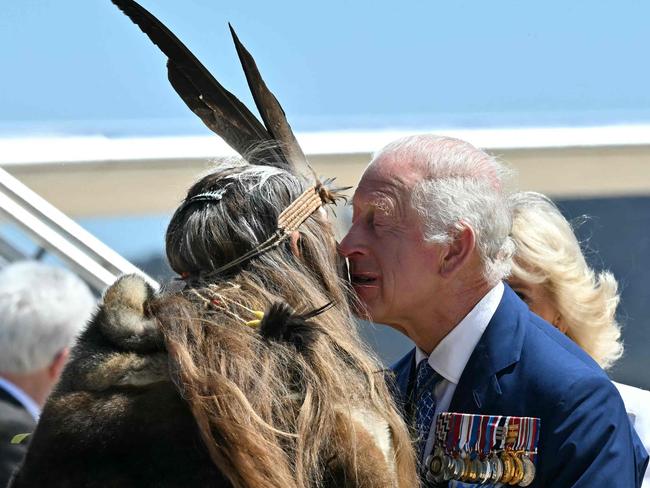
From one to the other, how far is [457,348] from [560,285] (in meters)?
1.09

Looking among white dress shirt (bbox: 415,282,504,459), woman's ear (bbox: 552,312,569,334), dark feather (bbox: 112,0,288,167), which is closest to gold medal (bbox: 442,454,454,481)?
white dress shirt (bbox: 415,282,504,459)

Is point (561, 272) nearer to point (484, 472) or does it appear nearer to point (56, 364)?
point (484, 472)

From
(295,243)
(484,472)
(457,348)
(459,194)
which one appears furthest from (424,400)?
(295,243)

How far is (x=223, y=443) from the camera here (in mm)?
1592

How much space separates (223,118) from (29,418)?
3.50 ft

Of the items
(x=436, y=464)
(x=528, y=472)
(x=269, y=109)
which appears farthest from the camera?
(x=269, y=109)

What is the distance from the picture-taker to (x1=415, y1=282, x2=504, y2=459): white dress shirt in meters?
2.32

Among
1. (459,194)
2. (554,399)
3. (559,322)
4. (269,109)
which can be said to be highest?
(269,109)

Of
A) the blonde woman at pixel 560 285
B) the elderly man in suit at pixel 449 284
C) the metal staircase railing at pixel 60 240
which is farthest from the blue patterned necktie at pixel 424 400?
the metal staircase railing at pixel 60 240

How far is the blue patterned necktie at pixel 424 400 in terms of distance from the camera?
229cm

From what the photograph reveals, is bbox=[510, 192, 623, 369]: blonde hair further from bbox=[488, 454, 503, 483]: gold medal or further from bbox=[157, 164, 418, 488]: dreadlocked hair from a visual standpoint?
bbox=[157, 164, 418, 488]: dreadlocked hair

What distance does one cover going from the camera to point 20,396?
110 inches

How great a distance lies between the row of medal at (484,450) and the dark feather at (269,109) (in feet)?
2.25

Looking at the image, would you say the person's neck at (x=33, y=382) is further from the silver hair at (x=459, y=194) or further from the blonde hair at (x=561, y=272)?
the blonde hair at (x=561, y=272)
